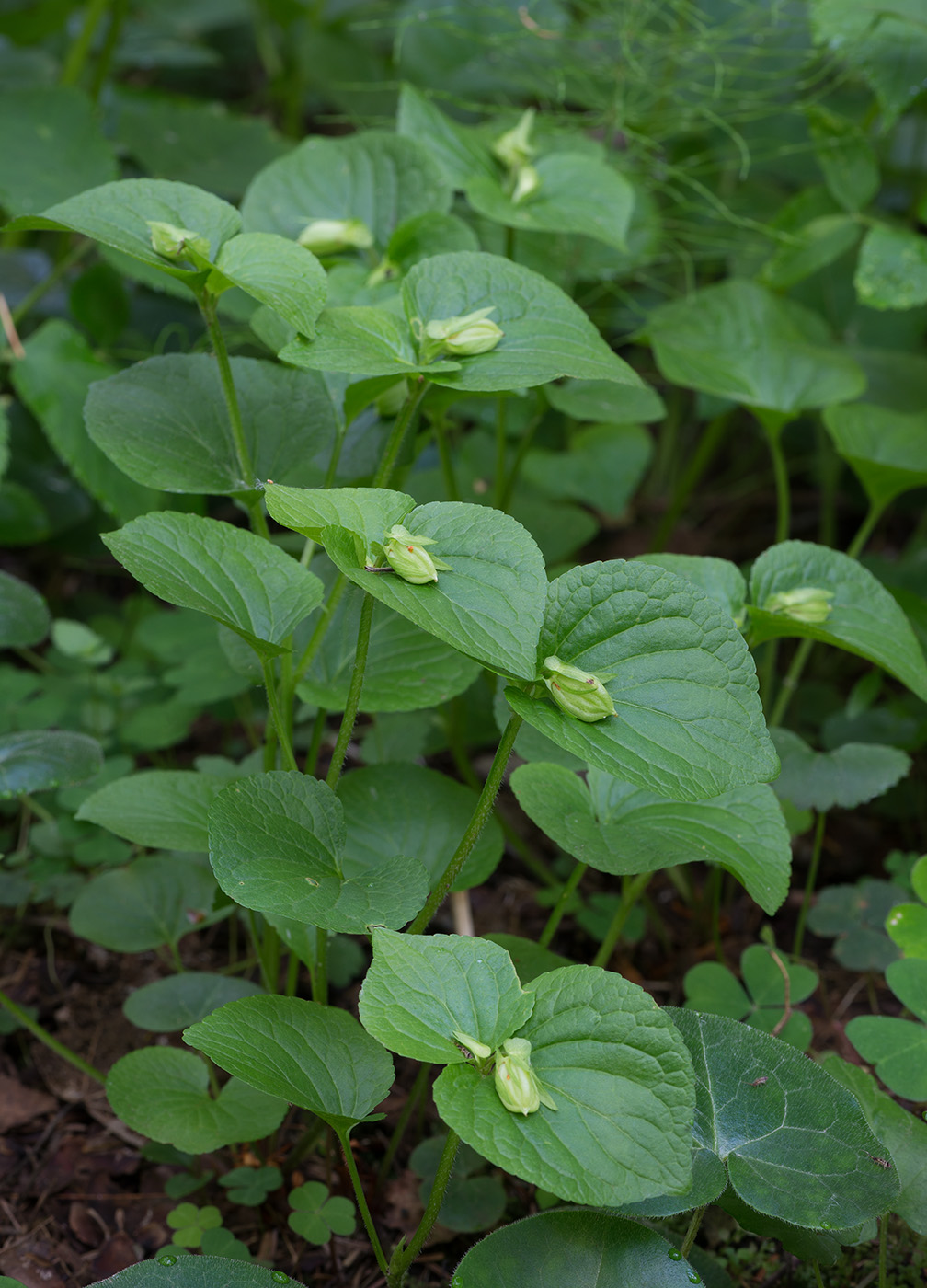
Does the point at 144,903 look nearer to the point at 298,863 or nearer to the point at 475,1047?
the point at 298,863

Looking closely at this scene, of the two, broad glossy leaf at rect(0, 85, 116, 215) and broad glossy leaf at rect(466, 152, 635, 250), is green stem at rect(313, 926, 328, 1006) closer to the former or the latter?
broad glossy leaf at rect(466, 152, 635, 250)

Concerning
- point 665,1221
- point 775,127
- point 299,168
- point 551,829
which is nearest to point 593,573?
point 551,829

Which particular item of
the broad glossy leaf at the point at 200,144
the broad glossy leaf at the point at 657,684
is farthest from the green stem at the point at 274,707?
the broad glossy leaf at the point at 200,144

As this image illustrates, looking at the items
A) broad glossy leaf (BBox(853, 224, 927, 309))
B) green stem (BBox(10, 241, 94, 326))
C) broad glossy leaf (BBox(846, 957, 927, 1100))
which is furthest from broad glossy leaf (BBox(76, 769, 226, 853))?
broad glossy leaf (BBox(853, 224, 927, 309))

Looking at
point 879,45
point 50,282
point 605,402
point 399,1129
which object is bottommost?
point 399,1129

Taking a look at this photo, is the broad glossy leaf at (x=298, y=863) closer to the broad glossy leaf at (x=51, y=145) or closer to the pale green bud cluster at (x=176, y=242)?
the pale green bud cluster at (x=176, y=242)

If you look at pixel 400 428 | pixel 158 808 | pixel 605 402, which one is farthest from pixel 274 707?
pixel 605 402
